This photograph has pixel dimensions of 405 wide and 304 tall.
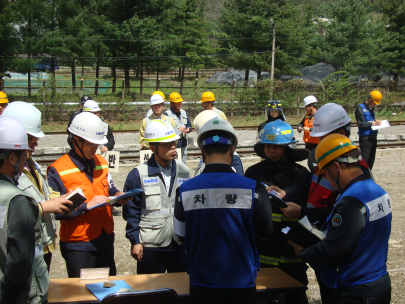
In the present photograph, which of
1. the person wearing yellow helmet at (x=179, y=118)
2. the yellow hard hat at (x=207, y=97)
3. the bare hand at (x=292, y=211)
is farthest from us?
the yellow hard hat at (x=207, y=97)

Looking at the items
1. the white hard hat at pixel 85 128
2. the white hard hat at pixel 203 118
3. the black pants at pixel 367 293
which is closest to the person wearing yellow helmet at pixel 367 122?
the white hard hat at pixel 203 118

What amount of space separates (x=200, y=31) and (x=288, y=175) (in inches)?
1381

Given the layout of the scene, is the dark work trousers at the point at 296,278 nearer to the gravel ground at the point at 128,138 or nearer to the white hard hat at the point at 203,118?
the white hard hat at the point at 203,118

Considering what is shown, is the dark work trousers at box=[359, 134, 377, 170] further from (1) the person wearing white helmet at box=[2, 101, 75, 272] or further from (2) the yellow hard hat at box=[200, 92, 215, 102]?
(1) the person wearing white helmet at box=[2, 101, 75, 272]

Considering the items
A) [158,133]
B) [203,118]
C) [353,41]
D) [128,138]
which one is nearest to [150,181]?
[158,133]

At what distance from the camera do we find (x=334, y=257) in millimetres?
2559

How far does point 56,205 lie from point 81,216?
0.80m

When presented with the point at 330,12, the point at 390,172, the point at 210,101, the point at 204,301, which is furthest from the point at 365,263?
the point at 330,12

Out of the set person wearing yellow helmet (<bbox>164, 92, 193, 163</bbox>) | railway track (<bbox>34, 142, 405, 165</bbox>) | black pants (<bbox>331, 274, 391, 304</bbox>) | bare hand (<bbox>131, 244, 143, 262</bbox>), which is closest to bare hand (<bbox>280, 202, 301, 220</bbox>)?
black pants (<bbox>331, 274, 391, 304</bbox>)

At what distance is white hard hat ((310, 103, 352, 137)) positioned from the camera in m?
3.77

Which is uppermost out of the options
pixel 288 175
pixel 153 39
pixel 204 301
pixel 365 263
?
pixel 153 39

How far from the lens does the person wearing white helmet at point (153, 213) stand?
367cm

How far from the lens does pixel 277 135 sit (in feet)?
11.7

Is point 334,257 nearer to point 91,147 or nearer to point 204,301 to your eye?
point 204,301
